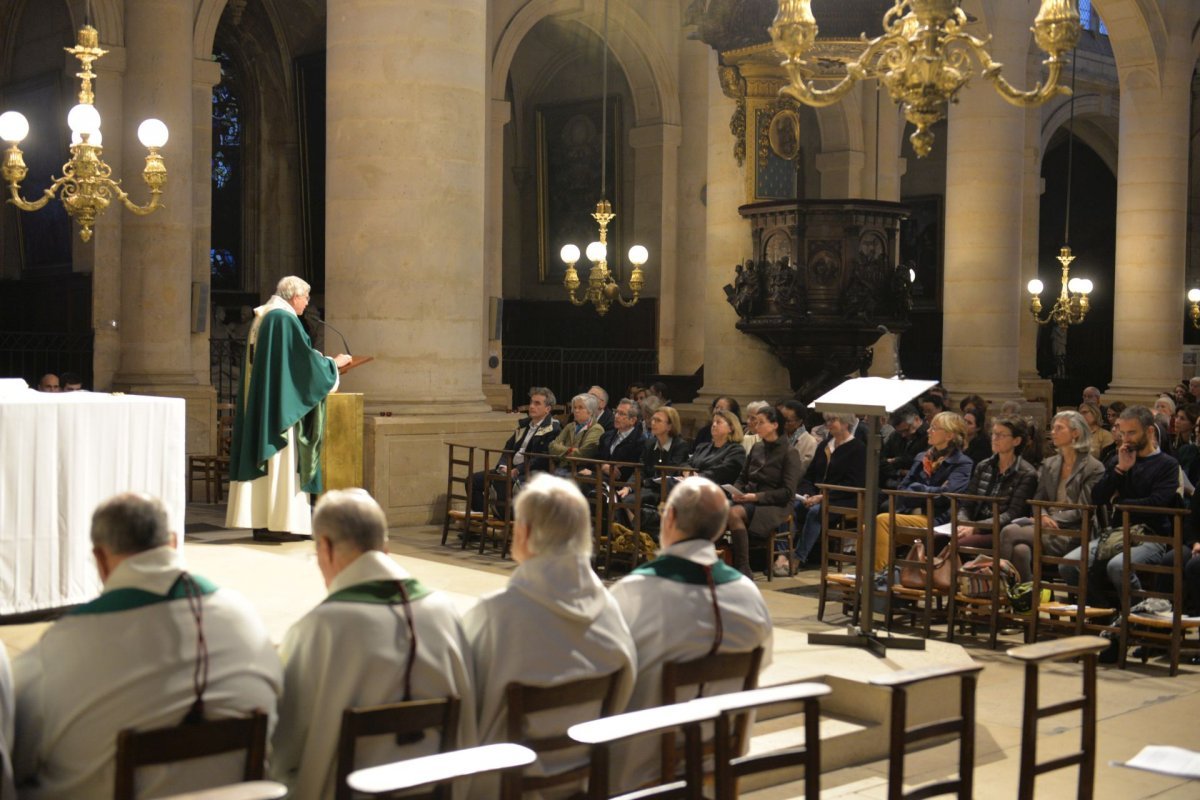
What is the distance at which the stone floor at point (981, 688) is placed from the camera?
18.7 feet

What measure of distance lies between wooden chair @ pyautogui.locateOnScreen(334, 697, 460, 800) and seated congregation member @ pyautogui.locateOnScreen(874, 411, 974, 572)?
5370mm

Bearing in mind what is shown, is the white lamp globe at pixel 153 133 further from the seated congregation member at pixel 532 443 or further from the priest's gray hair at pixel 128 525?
the priest's gray hair at pixel 128 525

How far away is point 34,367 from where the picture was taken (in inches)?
672

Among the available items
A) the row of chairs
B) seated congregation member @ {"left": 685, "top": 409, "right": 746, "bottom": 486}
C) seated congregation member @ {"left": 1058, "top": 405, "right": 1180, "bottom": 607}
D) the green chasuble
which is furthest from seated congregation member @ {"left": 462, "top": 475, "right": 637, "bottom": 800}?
seated congregation member @ {"left": 685, "top": 409, "right": 746, "bottom": 486}

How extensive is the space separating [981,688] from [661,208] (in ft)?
48.3

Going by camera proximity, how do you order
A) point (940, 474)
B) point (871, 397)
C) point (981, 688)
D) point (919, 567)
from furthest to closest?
1. point (940, 474)
2. point (919, 567)
3. point (981, 688)
4. point (871, 397)

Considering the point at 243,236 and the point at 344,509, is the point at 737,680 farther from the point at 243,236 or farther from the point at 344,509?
the point at 243,236

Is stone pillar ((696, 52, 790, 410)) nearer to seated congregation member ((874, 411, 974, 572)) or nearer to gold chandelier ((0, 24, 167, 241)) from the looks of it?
seated congregation member ((874, 411, 974, 572))

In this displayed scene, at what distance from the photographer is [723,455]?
10156 millimetres

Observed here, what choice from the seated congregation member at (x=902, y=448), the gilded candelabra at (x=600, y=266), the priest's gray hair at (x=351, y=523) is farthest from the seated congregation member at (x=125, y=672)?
the gilded candelabra at (x=600, y=266)

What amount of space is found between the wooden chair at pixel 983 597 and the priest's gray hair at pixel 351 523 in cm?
473

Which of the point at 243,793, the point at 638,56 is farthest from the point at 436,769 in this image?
the point at 638,56

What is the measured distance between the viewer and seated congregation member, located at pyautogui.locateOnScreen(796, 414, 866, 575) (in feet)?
32.8

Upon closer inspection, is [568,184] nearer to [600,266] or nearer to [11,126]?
[600,266]
